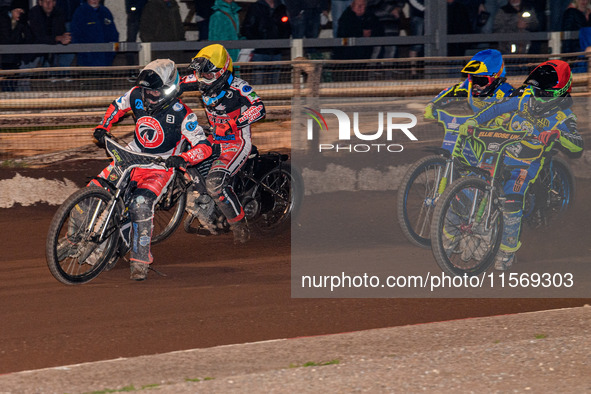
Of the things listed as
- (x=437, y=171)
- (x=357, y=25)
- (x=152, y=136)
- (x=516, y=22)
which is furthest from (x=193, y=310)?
(x=516, y=22)

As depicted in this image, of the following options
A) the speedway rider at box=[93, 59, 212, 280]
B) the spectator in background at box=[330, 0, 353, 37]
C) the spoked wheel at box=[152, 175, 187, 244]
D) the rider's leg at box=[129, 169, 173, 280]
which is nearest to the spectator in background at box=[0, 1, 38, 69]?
the spectator in background at box=[330, 0, 353, 37]

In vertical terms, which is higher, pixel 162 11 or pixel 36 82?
pixel 162 11

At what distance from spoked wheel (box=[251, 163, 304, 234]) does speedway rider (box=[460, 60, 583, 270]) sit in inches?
88.9

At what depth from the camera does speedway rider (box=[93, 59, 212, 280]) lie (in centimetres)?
789

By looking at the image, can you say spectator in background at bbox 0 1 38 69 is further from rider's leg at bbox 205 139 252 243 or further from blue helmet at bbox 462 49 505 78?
blue helmet at bbox 462 49 505 78

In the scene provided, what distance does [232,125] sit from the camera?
9195mm

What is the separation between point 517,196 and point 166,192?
9.75ft

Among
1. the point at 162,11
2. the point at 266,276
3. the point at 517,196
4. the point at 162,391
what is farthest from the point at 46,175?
the point at 162,391

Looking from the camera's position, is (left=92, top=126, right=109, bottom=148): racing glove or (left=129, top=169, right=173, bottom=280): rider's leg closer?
(left=129, top=169, right=173, bottom=280): rider's leg

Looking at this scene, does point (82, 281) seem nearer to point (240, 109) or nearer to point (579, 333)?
point (240, 109)

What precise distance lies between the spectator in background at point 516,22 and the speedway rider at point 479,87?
284 inches

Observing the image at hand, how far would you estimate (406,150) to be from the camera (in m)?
12.9

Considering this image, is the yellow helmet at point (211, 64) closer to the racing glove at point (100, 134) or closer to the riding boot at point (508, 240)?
the racing glove at point (100, 134)

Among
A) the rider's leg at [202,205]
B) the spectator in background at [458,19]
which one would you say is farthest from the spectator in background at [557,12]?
the rider's leg at [202,205]
